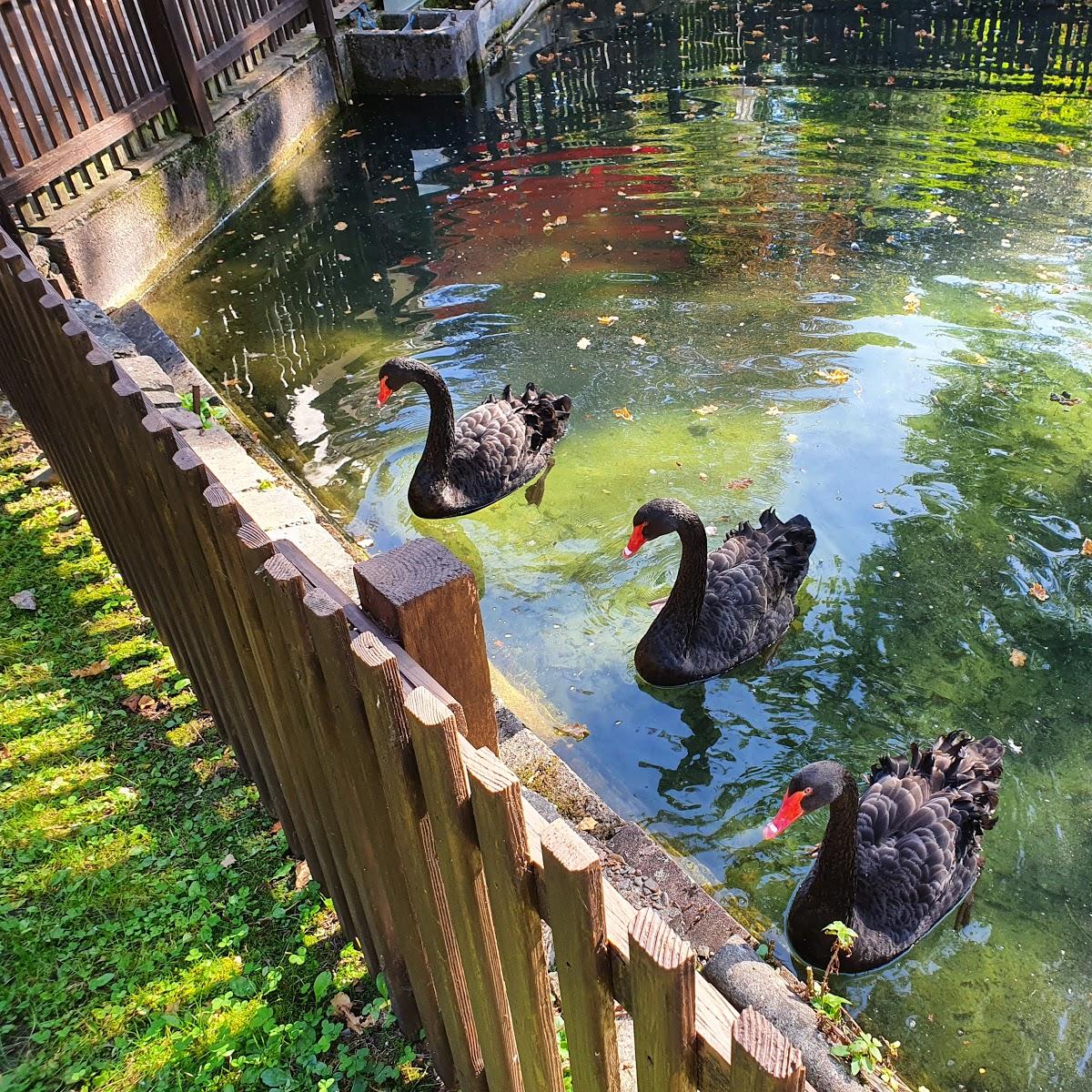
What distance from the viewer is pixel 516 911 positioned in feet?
5.36

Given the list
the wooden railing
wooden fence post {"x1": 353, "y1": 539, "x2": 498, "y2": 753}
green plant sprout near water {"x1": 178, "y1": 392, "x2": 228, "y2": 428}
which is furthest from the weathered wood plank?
green plant sprout near water {"x1": 178, "y1": 392, "x2": 228, "y2": 428}

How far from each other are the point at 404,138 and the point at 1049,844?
978 cm

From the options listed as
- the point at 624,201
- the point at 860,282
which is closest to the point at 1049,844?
the point at 860,282

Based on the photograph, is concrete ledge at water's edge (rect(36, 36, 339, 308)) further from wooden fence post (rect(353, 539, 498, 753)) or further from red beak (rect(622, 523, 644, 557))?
wooden fence post (rect(353, 539, 498, 753))

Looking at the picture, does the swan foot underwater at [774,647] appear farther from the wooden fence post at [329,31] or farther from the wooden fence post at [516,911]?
the wooden fence post at [329,31]

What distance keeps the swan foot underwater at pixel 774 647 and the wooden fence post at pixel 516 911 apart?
5.25 feet

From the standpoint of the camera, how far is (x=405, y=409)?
272 inches

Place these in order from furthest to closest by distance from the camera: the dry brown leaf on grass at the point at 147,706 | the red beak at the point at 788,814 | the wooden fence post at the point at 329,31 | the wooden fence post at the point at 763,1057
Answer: the wooden fence post at the point at 329,31 < the dry brown leaf on grass at the point at 147,706 < the red beak at the point at 788,814 < the wooden fence post at the point at 763,1057

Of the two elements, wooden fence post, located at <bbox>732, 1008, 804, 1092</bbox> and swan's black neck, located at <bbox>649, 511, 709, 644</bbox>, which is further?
swan's black neck, located at <bbox>649, 511, 709, 644</bbox>

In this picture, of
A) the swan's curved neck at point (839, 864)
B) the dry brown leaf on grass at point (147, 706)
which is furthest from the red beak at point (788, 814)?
the dry brown leaf on grass at point (147, 706)

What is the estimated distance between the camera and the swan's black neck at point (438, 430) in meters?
5.57

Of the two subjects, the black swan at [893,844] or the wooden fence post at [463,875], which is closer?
the wooden fence post at [463,875]

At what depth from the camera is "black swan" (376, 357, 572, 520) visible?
565 cm

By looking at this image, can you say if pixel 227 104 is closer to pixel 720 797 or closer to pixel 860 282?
pixel 860 282
